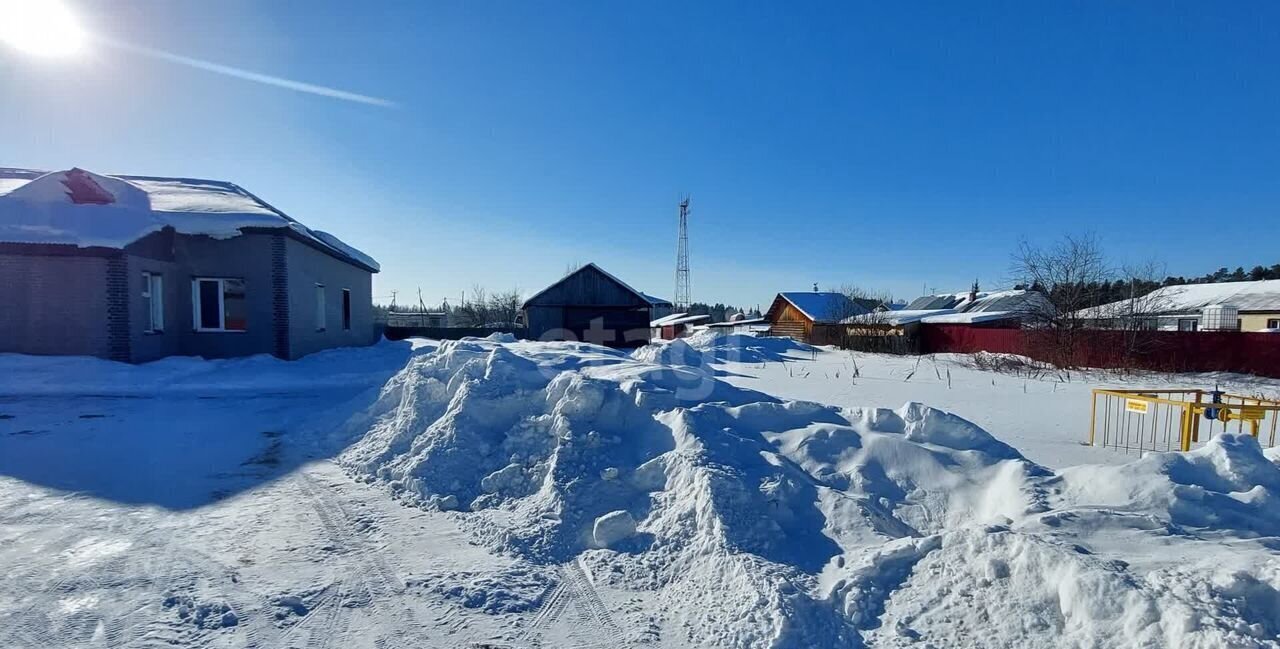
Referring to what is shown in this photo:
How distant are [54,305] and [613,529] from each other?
13.9 metres

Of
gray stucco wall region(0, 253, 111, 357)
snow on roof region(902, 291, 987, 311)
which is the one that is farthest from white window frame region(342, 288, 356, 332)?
snow on roof region(902, 291, 987, 311)

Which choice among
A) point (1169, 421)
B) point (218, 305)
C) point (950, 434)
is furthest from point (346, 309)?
point (1169, 421)

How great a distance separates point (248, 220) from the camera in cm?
1268

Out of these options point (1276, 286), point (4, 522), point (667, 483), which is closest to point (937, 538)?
point (667, 483)

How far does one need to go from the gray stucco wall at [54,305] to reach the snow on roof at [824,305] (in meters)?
31.2

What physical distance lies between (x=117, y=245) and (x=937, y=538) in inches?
587

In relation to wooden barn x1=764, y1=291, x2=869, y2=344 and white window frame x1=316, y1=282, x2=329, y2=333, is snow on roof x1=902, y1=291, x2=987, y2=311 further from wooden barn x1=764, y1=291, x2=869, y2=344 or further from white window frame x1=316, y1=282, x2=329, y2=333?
white window frame x1=316, y1=282, x2=329, y2=333

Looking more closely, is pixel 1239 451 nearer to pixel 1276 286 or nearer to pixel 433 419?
pixel 433 419

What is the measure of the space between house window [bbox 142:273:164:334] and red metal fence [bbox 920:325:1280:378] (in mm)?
26117

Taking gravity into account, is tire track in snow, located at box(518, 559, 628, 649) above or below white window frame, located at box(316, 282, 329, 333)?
below

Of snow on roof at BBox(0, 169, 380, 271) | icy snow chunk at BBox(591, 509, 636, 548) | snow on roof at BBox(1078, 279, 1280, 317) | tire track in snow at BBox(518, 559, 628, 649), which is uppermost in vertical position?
snow on roof at BBox(0, 169, 380, 271)

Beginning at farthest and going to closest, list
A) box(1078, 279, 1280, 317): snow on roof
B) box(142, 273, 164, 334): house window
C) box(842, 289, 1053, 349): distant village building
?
box(1078, 279, 1280, 317): snow on roof < box(842, 289, 1053, 349): distant village building < box(142, 273, 164, 334): house window

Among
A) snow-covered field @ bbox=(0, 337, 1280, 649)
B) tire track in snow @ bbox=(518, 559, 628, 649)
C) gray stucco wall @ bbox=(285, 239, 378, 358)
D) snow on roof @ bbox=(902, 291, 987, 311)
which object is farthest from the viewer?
snow on roof @ bbox=(902, 291, 987, 311)

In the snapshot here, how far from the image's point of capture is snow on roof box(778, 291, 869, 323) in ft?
111
